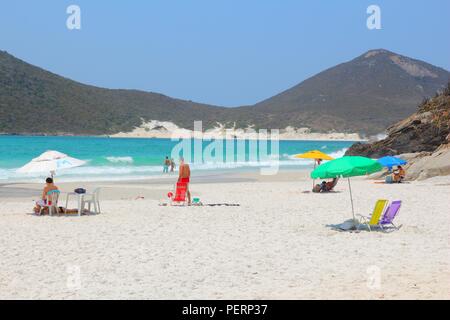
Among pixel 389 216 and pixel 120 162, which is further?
pixel 120 162

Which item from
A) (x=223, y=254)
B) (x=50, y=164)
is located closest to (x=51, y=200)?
(x=50, y=164)

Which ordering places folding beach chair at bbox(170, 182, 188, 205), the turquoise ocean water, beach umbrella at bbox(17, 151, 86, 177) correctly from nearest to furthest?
beach umbrella at bbox(17, 151, 86, 177)
folding beach chair at bbox(170, 182, 188, 205)
the turquoise ocean water

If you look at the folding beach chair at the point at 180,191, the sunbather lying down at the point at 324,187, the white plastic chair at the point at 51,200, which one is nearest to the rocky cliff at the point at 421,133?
the sunbather lying down at the point at 324,187

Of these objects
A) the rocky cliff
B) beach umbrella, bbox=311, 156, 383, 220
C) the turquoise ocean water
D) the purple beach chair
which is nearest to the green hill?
the turquoise ocean water

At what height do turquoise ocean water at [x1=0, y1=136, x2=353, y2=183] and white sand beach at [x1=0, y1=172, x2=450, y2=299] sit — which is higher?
turquoise ocean water at [x1=0, y1=136, x2=353, y2=183]

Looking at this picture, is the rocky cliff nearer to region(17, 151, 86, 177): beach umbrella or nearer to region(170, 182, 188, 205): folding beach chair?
region(170, 182, 188, 205): folding beach chair

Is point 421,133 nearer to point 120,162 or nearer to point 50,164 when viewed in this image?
point 50,164

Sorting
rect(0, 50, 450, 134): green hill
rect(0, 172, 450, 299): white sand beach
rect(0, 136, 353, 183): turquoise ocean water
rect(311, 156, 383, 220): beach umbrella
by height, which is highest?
rect(0, 50, 450, 134): green hill

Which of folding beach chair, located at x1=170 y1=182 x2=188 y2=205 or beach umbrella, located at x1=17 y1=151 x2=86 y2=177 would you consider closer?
beach umbrella, located at x1=17 y1=151 x2=86 y2=177

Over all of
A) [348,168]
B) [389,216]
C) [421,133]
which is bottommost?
[389,216]
